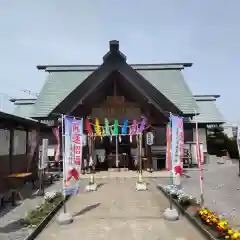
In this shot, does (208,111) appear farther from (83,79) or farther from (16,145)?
(16,145)

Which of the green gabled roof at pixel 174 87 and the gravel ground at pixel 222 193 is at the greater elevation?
the green gabled roof at pixel 174 87

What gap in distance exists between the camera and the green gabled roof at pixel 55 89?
19.9 m

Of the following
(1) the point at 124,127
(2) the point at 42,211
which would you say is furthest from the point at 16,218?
(1) the point at 124,127

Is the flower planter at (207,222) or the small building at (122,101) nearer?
the flower planter at (207,222)

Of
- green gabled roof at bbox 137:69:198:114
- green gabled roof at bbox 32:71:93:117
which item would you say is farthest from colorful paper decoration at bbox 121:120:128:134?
green gabled roof at bbox 32:71:93:117

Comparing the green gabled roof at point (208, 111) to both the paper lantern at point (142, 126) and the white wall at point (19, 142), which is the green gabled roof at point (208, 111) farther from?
the white wall at point (19, 142)

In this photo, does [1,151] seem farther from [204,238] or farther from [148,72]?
[148,72]

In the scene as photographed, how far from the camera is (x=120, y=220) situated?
7129 mm

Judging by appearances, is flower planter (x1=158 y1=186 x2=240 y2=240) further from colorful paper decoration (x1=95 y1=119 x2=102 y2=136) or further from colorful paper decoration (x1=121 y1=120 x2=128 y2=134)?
colorful paper decoration (x1=95 y1=119 x2=102 y2=136)

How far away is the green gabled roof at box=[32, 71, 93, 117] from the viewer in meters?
19.9

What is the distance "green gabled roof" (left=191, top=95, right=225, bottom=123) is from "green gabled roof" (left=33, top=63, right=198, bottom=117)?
2530mm

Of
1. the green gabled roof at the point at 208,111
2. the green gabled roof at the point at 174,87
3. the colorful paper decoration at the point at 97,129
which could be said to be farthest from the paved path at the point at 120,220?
the green gabled roof at the point at 208,111

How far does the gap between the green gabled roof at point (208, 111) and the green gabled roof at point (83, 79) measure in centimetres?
253

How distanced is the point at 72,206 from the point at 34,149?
691 cm
